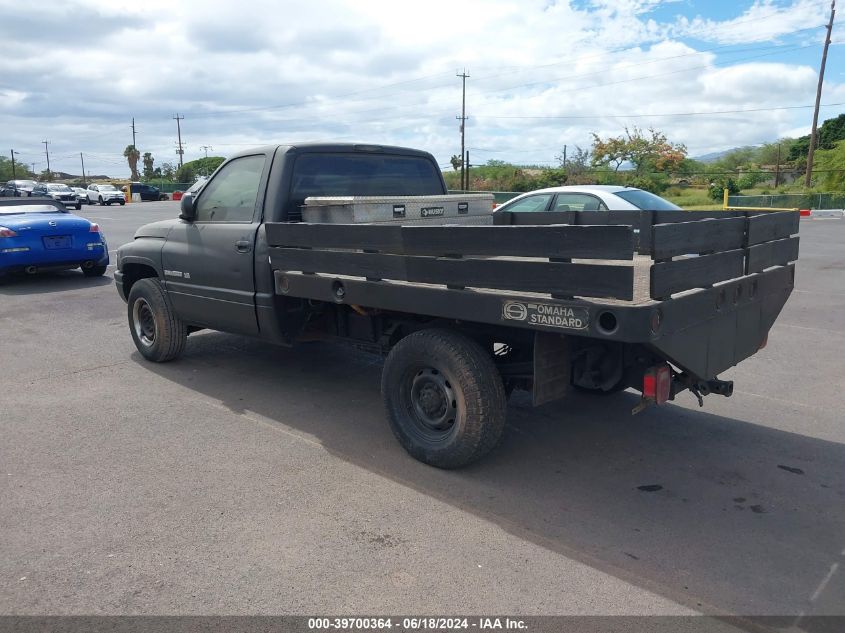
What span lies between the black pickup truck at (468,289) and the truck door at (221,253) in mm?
16

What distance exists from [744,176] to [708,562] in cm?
5242

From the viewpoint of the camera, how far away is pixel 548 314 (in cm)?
368

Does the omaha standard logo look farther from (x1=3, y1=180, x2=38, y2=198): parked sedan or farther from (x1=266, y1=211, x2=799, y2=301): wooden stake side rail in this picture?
(x1=3, y1=180, x2=38, y2=198): parked sedan

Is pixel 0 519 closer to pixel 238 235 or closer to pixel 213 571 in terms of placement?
pixel 213 571

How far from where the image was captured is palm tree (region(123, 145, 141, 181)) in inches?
3969

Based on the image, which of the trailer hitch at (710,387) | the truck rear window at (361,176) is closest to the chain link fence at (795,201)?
the truck rear window at (361,176)

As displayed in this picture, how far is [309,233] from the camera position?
496 centimetres

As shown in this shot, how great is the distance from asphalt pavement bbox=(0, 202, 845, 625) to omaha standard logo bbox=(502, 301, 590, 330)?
1.05m

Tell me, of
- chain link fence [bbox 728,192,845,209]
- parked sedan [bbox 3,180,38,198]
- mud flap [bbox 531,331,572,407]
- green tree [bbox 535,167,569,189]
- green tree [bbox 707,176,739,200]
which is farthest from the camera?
green tree [bbox 535,167,569,189]

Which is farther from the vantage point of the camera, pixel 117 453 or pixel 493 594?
pixel 117 453

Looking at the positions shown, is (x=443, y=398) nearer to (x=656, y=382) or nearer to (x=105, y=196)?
(x=656, y=382)

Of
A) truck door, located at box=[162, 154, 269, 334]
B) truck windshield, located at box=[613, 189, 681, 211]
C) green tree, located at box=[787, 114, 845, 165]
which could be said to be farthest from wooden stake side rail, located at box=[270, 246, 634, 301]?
green tree, located at box=[787, 114, 845, 165]

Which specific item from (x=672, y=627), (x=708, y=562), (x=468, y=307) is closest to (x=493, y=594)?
(x=672, y=627)

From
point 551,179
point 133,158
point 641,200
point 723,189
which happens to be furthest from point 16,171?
point 641,200
